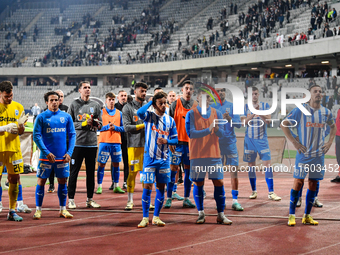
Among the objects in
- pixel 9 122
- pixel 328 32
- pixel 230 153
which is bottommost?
pixel 230 153

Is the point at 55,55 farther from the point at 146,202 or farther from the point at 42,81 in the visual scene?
the point at 146,202

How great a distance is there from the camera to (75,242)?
4.78 m

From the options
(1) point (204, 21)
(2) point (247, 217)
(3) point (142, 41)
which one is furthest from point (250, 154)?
(3) point (142, 41)

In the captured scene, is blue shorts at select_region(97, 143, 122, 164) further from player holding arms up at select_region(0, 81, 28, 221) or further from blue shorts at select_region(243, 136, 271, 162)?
blue shorts at select_region(243, 136, 271, 162)

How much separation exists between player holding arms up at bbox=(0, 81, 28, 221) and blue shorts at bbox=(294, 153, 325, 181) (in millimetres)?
4229

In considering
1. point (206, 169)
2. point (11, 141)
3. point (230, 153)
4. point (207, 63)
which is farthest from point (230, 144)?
point (207, 63)

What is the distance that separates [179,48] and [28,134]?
33.2 m

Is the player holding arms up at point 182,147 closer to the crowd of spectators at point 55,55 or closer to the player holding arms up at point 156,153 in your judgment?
the player holding arms up at point 156,153

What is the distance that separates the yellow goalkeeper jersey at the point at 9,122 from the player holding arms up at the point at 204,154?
9.01 ft

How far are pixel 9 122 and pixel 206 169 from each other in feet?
10.5

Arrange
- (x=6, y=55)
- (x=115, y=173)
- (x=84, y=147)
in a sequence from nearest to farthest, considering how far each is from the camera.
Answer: (x=84, y=147), (x=115, y=173), (x=6, y=55)

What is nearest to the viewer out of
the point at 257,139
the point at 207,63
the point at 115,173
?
the point at 257,139

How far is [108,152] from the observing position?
27.9 ft

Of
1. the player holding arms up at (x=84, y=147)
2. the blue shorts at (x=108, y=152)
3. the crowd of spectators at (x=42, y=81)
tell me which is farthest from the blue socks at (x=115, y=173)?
the crowd of spectators at (x=42, y=81)
